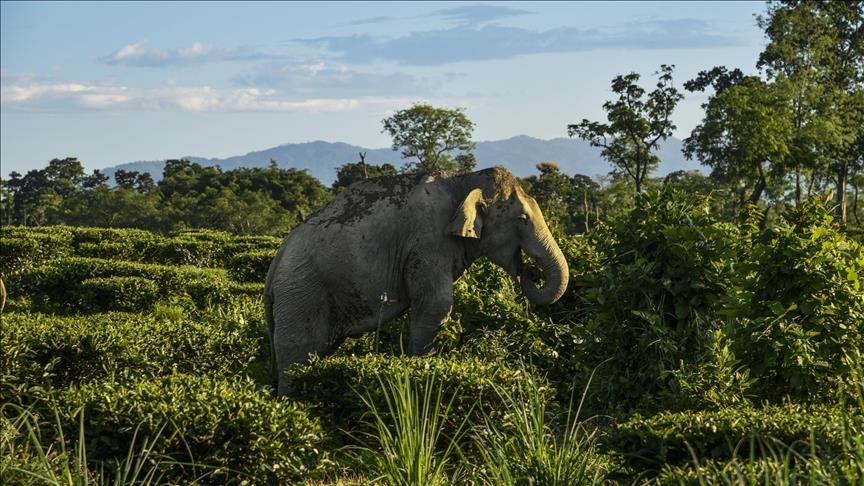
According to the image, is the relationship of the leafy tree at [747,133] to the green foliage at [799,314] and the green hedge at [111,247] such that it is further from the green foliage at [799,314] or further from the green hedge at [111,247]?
the green foliage at [799,314]

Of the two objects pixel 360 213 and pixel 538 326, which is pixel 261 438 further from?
pixel 538 326

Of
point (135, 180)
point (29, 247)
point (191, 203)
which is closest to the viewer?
point (29, 247)

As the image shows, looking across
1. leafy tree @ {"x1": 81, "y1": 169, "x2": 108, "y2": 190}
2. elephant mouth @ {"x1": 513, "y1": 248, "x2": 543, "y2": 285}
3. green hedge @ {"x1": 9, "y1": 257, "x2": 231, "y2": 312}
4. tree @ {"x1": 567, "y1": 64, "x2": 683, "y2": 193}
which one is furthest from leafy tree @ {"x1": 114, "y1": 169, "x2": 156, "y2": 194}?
elephant mouth @ {"x1": 513, "y1": 248, "x2": 543, "y2": 285}

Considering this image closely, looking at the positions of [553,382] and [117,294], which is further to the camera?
[117,294]

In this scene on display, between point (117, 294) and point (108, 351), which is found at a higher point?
point (108, 351)

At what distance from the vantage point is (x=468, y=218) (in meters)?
9.73

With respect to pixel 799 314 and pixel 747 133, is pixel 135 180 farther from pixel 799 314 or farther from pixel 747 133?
pixel 799 314

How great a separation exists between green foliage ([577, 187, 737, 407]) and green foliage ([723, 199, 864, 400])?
0.54 meters

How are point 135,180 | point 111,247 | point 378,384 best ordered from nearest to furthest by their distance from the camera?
point 378,384 → point 111,247 → point 135,180

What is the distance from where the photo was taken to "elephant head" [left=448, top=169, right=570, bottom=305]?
10.1 metres

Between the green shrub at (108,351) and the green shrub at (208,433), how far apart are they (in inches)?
88.4

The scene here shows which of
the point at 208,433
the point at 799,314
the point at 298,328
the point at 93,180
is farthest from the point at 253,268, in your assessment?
the point at 93,180

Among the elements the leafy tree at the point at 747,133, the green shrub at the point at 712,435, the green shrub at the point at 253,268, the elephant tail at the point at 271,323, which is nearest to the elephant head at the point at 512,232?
the elephant tail at the point at 271,323

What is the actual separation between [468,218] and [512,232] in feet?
2.21
